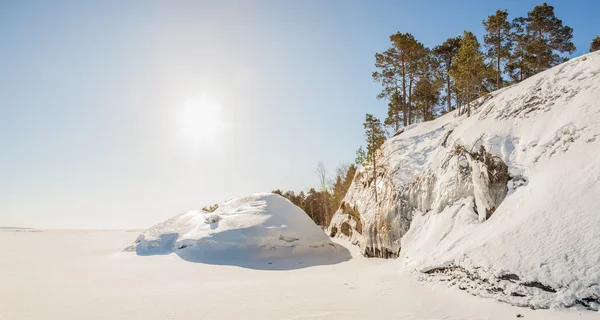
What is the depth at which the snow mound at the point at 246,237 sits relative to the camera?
61.3ft

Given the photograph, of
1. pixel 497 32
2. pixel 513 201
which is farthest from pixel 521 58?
pixel 513 201

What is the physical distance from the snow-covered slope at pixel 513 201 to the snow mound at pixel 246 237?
13.6 feet

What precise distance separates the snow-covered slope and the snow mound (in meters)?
4.16

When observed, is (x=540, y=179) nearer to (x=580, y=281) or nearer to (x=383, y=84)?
(x=580, y=281)

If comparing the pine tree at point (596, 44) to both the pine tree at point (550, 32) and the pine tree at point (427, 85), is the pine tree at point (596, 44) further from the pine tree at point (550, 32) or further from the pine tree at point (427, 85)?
the pine tree at point (427, 85)

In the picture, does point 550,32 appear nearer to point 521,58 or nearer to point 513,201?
point 521,58

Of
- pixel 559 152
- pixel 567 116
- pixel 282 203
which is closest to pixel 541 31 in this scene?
pixel 567 116

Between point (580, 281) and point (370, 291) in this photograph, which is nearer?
point (580, 281)

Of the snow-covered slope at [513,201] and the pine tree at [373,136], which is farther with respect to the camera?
the pine tree at [373,136]

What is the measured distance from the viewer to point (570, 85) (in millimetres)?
11656

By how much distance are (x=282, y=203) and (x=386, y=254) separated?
33.4ft

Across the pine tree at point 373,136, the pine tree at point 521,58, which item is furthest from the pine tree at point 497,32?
the pine tree at point 373,136

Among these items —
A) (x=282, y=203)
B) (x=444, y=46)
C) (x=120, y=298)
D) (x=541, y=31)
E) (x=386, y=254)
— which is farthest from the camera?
(x=444, y=46)

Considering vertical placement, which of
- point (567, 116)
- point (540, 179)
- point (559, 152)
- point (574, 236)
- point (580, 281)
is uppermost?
point (567, 116)
